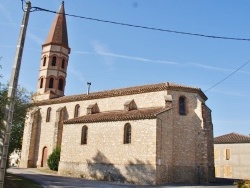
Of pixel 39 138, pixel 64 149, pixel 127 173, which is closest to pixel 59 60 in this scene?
pixel 39 138

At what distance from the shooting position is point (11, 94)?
333 inches

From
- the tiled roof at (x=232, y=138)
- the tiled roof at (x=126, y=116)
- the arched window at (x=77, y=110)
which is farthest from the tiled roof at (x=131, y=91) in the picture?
the tiled roof at (x=232, y=138)

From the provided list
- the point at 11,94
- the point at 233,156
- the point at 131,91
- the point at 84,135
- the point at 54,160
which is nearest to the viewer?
the point at 11,94

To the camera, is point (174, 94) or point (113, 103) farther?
point (113, 103)

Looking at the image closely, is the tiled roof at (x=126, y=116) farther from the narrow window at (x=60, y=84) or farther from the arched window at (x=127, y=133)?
the narrow window at (x=60, y=84)

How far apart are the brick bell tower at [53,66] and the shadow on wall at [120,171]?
51.7ft

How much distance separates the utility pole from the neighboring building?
4330 centimetres

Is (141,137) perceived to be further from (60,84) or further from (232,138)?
(232,138)

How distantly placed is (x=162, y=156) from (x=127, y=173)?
3.45 meters

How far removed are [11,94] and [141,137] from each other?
1890cm

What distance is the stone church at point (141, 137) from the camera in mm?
26000

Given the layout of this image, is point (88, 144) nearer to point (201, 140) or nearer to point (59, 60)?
point (201, 140)

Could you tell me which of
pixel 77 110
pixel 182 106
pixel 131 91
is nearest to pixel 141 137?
pixel 182 106

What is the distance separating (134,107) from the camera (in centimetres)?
3133
